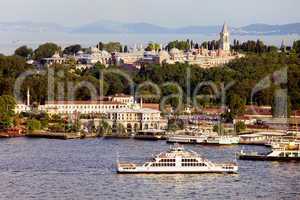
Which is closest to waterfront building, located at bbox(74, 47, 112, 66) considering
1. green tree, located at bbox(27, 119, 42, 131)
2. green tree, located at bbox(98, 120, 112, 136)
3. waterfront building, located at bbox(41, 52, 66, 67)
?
waterfront building, located at bbox(41, 52, 66, 67)

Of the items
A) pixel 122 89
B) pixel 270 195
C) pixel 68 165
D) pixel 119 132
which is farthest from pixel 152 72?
pixel 270 195

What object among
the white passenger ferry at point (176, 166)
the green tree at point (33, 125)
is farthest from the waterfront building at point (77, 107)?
the white passenger ferry at point (176, 166)

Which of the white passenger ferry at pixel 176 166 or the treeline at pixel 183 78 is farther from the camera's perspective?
the treeline at pixel 183 78

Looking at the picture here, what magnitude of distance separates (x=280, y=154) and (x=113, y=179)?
3866 millimetres

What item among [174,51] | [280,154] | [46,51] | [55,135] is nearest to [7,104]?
[55,135]

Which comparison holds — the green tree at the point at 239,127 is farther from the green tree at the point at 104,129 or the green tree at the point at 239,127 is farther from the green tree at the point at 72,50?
the green tree at the point at 72,50

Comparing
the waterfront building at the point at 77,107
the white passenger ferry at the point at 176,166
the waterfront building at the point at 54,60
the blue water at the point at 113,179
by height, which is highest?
the waterfront building at the point at 54,60

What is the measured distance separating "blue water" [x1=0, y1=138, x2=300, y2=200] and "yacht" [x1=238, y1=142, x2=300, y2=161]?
14.4 inches

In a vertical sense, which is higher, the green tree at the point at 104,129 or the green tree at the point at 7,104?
the green tree at the point at 7,104

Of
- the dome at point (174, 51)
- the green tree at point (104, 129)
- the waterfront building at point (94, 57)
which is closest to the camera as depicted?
the green tree at point (104, 129)

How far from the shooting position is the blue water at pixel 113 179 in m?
16.6

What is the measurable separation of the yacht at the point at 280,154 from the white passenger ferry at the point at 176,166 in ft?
6.98

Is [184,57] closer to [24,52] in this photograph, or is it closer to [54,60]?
[54,60]

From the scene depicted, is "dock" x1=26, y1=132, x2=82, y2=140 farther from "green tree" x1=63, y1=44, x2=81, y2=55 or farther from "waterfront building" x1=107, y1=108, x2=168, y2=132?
"green tree" x1=63, y1=44, x2=81, y2=55
